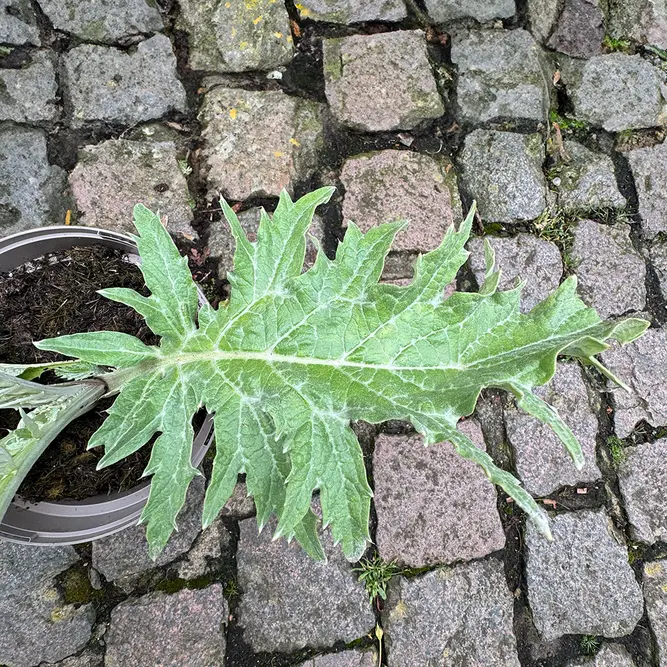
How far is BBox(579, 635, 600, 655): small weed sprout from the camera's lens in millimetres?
2293

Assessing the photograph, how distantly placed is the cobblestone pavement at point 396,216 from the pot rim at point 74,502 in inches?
16.4

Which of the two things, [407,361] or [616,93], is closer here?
[407,361]

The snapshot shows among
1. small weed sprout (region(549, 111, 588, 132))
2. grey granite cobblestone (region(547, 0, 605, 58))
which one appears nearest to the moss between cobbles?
small weed sprout (region(549, 111, 588, 132))

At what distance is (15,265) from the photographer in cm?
178

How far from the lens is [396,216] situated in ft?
8.00

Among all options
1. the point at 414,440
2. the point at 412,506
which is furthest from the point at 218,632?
the point at 414,440

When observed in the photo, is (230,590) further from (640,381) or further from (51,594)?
(640,381)

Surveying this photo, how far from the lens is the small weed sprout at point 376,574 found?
220 cm

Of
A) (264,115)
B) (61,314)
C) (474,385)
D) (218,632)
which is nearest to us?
(474,385)

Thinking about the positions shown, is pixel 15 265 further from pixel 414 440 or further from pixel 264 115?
pixel 414 440

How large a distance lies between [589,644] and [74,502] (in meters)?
1.91

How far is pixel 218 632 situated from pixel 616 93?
274 cm

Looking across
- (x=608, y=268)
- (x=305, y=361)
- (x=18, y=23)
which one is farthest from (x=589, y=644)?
(x=18, y=23)

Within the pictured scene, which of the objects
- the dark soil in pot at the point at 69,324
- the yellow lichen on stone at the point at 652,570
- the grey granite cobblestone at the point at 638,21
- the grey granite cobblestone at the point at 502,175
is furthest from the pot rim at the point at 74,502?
the grey granite cobblestone at the point at 638,21
